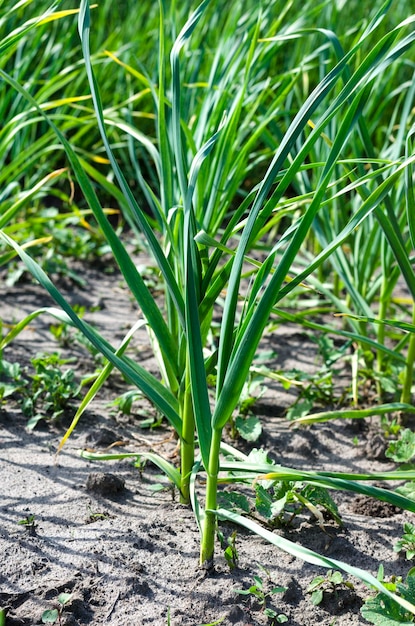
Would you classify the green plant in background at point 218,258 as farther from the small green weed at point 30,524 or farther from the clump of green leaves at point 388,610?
the small green weed at point 30,524

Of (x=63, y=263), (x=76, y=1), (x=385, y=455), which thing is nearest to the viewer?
(x=385, y=455)

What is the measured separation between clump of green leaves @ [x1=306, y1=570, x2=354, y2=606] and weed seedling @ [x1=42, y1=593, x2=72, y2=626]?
1.53 ft

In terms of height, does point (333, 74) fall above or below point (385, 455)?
above

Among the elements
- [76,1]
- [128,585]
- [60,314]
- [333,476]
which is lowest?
[128,585]

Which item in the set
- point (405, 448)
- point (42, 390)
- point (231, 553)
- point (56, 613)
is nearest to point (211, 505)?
point (231, 553)

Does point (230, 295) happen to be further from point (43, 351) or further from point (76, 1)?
point (76, 1)

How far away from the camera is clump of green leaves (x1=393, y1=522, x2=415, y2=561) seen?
5.07ft

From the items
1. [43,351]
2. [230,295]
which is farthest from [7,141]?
[230,295]

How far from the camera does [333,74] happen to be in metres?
1.36

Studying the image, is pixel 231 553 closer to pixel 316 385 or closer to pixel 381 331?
pixel 316 385

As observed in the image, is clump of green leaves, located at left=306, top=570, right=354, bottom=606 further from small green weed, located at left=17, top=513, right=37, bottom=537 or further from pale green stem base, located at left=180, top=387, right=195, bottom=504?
small green weed, located at left=17, top=513, right=37, bottom=537

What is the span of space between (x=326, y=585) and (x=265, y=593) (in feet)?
0.41

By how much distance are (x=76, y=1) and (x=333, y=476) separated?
12.8ft

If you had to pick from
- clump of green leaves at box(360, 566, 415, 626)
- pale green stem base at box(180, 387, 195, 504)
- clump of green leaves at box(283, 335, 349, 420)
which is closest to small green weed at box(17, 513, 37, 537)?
pale green stem base at box(180, 387, 195, 504)
